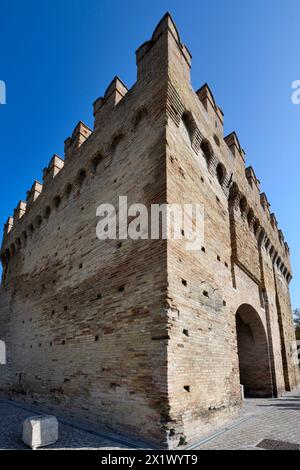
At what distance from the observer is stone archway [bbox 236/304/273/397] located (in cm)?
1040

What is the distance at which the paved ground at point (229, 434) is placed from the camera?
4684 millimetres

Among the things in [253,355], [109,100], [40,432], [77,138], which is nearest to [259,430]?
[40,432]

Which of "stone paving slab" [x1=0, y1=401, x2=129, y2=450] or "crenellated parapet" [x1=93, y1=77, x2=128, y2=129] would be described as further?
"crenellated parapet" [x1=93, y1=77, x2=128, y2=129]

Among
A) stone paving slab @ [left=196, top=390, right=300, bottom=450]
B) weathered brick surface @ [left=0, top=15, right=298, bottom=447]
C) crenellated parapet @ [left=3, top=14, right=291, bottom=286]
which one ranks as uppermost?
crenellated parapet @ [left=3, top=14, right=291, bottom=286]

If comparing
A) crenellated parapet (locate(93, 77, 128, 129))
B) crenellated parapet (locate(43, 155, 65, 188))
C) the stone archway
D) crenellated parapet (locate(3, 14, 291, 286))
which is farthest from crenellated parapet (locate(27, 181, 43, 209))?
the stone archway

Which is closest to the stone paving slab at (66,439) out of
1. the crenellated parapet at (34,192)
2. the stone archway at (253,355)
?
the stone archway at (253,355)

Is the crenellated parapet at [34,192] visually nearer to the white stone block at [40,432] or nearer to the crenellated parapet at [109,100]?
the crenellated parapet at [109,100]

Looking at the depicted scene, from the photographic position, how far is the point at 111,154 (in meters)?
8.15

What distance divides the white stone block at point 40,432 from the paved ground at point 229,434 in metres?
0.13

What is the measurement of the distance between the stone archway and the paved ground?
304 centimetres

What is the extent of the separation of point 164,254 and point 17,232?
11367mm

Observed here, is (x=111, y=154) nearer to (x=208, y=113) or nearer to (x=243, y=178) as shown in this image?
(x=208, y=113)

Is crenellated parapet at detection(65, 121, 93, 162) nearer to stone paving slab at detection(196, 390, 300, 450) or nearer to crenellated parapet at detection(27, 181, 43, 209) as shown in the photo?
crenellated parapet at detection(27, 181, 43, 209)

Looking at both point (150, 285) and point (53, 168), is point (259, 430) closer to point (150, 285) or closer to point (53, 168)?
point (150, 285)
